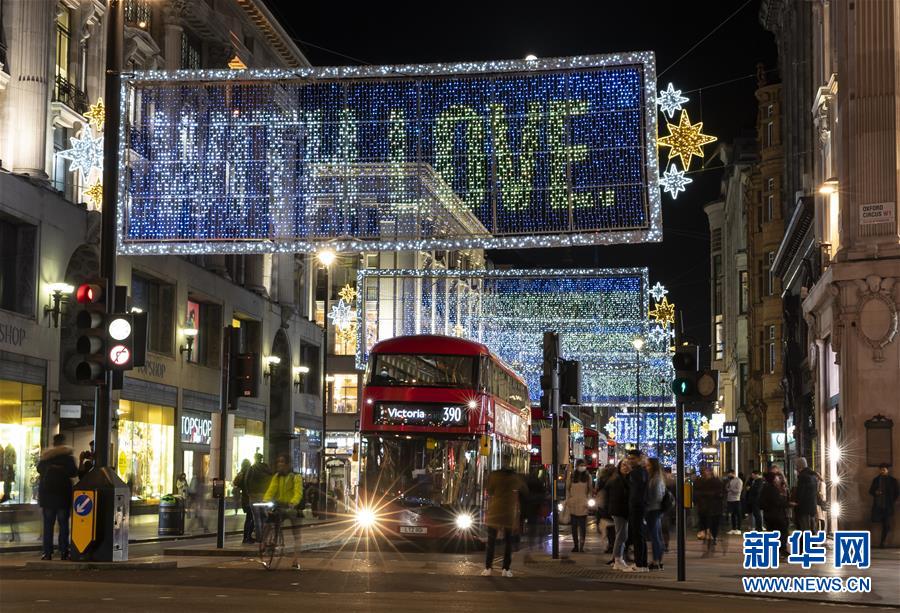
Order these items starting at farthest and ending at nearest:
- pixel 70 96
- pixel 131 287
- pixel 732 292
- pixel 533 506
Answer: pixel 732 292
pixel 131 287
pixel 70 96
pixel 533 506

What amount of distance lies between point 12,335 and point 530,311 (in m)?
20.2

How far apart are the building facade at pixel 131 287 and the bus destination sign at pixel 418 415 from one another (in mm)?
3215

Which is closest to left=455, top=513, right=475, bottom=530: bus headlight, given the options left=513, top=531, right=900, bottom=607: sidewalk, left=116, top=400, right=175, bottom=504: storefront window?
left=513, top=531, right=900, bottom=607: sidewalk

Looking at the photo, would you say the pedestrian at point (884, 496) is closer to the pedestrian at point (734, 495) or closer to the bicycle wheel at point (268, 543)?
the pedestrian at point (734, 495)

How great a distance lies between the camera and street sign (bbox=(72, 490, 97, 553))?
65.5 ft

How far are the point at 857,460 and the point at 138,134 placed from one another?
52.6 feet

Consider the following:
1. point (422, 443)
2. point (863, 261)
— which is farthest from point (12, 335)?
point (863, 261)

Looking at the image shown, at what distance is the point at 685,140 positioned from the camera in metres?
22.7

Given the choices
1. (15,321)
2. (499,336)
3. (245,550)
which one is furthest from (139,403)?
(245,550)

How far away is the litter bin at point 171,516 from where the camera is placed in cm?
3247

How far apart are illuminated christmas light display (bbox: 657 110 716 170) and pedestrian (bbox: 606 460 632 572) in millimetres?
5035

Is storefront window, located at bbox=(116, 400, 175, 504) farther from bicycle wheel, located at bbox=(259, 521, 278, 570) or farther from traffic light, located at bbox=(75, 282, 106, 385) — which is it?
traffic light, located at bbox=(75, 282, 106, 385)

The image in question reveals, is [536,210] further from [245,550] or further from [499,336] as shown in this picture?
[499,336]

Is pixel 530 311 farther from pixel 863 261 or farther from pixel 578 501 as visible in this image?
pixel 578 501
